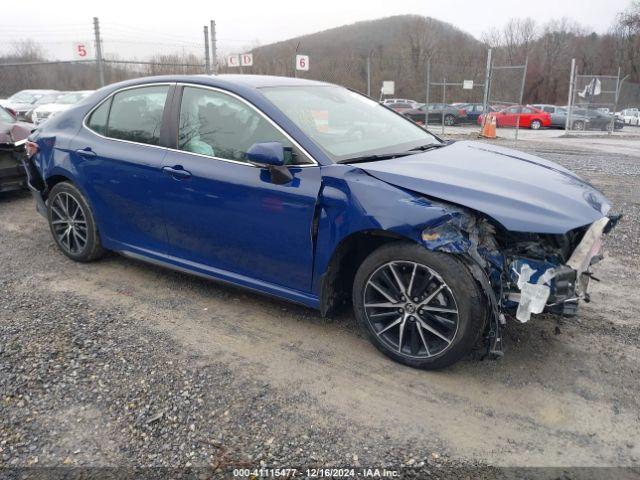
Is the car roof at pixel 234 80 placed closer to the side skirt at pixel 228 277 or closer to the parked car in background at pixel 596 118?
the side skirt at pixel 228 277

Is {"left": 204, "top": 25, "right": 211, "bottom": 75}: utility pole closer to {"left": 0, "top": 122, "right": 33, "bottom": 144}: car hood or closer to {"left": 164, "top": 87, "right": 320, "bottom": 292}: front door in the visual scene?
{"left": 0, "top": 122, "right": 33, "bottom": 144}: car hood

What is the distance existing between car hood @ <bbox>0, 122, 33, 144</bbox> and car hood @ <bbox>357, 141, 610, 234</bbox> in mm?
5665

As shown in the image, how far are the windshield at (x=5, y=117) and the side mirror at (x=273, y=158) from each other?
5.93m

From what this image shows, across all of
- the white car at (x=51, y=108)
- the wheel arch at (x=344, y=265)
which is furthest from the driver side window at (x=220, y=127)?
the white car at (x=51, y=108)

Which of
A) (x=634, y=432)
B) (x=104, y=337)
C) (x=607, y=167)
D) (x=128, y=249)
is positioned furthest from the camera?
(x=607, y=167)

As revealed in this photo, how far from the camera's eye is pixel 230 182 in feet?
11.3

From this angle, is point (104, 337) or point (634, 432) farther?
point (104, 337)

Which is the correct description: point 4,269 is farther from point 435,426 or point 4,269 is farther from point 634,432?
point 634,432

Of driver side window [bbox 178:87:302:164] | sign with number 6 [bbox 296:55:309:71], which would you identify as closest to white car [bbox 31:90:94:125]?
sign with number 6 [bbox 296:55:309:71]

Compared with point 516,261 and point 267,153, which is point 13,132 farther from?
point 516,261

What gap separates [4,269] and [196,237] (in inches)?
86.2

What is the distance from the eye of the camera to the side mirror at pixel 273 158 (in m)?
3.13

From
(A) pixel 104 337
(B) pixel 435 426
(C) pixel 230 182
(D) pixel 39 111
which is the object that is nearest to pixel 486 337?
(B) pixel 435 426

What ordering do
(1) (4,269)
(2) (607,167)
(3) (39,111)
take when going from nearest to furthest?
(1) (4,269)
(2) (607,167)
(3) (39,111)
